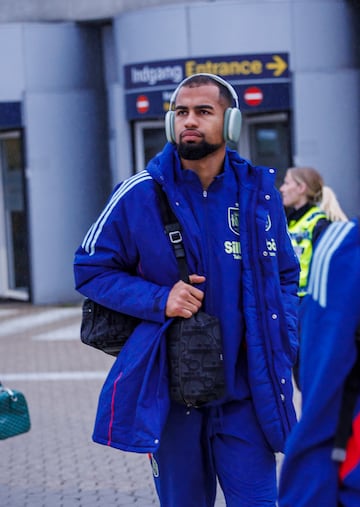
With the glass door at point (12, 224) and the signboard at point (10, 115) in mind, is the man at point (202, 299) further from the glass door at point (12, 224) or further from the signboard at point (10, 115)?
the glass door at point (12, 224)

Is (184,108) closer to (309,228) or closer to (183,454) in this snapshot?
(183,454)

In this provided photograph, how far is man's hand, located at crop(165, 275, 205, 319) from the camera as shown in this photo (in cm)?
384

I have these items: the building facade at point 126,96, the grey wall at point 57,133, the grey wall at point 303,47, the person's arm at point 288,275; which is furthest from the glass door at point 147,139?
the person's arm at point 288,275

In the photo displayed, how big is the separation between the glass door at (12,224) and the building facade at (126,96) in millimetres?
21

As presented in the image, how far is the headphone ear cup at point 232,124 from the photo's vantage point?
3992mm

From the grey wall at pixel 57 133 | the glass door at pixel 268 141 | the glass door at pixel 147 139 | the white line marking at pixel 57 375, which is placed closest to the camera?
the white line marking at pixel 57 375

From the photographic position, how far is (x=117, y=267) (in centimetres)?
402

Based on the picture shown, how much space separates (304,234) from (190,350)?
168 inches

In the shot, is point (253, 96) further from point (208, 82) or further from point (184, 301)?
point (184, 301)

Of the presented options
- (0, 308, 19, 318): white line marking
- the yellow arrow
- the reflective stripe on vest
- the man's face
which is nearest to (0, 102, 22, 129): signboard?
(0, 308, 19, 318): white line marking

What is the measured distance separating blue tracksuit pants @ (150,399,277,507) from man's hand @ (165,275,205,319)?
35cm

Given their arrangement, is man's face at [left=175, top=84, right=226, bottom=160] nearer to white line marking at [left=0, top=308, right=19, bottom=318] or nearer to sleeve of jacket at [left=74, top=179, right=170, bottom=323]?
sleeve of jacket at [left=74, top=179, right=170, bottom=323]

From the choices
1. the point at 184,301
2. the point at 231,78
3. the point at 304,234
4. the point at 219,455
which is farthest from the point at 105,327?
the point at 231,78

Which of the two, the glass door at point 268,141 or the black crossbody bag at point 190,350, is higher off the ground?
the glass door at point 268,141
